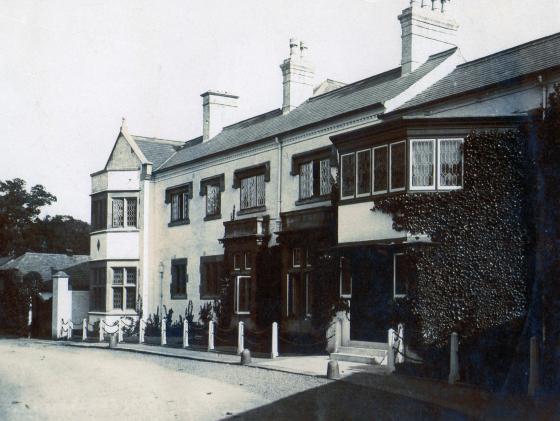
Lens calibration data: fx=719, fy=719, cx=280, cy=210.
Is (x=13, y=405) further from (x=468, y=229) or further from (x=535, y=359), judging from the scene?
(x=468, y=229)

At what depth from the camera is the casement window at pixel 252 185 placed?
25.7 metres

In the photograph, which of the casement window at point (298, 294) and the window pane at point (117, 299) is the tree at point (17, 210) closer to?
the window pane at point (117, 299)

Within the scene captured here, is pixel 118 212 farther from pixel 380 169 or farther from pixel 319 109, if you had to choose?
pixel 380 169

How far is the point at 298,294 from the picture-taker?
76.7ft

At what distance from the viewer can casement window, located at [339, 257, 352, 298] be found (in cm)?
2028

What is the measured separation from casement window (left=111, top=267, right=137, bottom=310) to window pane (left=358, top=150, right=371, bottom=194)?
1655 centimetres

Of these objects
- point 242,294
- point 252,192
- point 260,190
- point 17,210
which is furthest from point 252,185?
point 17,210

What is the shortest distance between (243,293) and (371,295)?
6710mm

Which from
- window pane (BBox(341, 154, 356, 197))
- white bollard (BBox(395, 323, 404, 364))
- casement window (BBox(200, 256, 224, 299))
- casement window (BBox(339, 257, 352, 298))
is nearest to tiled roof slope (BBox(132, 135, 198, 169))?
casement window (BBox(200, 256, 224, 299))

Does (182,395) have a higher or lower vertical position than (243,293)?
lower

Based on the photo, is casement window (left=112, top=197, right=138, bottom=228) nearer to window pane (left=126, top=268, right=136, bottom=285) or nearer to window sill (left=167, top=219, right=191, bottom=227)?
window pane (left=126, top=268, right=136, bottom=285)

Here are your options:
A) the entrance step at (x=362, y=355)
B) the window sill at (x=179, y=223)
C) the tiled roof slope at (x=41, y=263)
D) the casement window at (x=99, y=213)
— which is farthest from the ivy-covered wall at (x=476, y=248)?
the tiled roof slope at (x=41, y=263)

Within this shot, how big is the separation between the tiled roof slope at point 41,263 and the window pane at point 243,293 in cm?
1751

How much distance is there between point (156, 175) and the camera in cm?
3316
